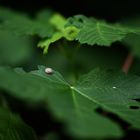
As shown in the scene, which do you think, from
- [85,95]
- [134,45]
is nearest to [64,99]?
[85,95]

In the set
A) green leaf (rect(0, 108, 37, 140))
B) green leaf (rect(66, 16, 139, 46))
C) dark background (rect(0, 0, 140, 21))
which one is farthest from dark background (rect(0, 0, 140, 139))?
green leaf (rect(0, 108, 37, 140))

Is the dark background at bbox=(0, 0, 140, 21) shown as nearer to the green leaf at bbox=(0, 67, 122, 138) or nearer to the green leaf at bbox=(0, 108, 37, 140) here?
the green leaf at bbox=(0, 108, 37, 140)

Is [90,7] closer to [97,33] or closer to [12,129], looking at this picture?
[97,33]

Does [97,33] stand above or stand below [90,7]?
below

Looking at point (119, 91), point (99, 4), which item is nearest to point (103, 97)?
point (119, 91)

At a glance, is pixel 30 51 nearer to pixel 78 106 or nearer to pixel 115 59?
pixel 115 59
